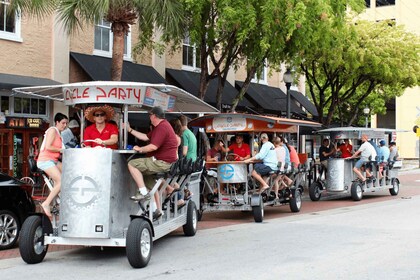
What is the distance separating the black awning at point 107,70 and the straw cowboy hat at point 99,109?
30.7ft

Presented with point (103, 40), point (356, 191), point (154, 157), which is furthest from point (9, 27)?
point (356, 191)

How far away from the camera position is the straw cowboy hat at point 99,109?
8.68 meters

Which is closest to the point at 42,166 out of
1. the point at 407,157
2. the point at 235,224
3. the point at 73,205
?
the point at 73,205

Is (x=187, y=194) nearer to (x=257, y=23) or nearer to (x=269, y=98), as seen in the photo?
(x=257, y=23)

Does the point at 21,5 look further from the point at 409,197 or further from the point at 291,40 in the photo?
the point at 409,197

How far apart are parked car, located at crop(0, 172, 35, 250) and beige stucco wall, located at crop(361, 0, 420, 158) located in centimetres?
4808

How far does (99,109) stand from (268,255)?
→ 3.33m

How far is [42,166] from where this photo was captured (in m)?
8.65

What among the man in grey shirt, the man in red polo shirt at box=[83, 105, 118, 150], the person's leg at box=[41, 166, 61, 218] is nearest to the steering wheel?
the man in grey shirt

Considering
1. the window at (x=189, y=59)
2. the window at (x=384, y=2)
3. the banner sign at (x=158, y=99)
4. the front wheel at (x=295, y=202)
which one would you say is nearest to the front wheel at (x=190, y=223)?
the banner sign at (x=158, y=99)

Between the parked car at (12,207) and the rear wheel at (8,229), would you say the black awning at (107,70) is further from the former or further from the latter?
the rear wheel at (8,229)

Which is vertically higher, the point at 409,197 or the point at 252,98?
the point at 252,98

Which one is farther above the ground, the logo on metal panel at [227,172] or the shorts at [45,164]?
the shorts at [45,164]

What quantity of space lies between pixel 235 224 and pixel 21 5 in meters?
6.75
